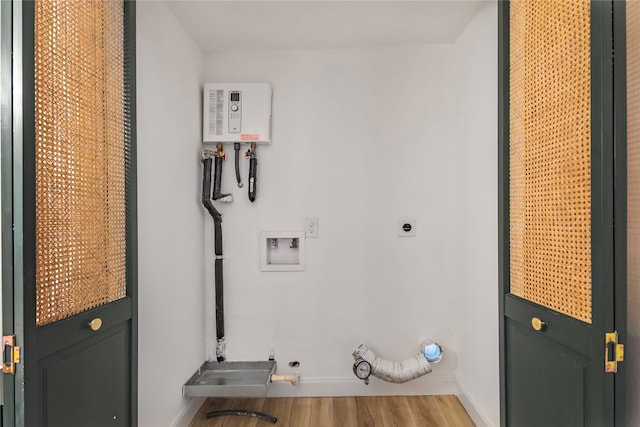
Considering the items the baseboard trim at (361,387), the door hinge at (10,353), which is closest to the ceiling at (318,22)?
the door hinge at (10,353)

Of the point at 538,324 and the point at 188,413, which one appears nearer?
the point at 538,324

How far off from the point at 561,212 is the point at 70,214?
60.0 inches

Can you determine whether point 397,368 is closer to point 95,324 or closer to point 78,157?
point 95,324

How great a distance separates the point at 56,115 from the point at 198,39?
65.4 inches

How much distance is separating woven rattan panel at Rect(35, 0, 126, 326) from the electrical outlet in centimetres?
141

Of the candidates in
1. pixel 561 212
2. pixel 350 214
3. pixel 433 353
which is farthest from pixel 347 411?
pixel 561 212

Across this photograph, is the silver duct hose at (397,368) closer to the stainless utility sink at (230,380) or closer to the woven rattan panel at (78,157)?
the stainless utility sink at (230,380)

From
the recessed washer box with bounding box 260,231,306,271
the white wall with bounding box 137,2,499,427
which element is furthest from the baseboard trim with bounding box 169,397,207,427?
the recessed washer box with bounding box 260,231,306,271

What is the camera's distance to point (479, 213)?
235 centimetres

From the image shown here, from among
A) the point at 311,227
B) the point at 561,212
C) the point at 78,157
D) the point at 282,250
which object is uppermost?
the point at 78,157

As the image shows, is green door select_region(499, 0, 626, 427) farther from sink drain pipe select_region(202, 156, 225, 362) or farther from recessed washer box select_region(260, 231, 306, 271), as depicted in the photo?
sink drain pipe select_region(202, 156, 225, 362)

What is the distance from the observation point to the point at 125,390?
4.89 feet

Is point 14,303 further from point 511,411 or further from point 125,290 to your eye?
point 511,411

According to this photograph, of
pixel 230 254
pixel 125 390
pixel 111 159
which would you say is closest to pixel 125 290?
pixel 125 390
